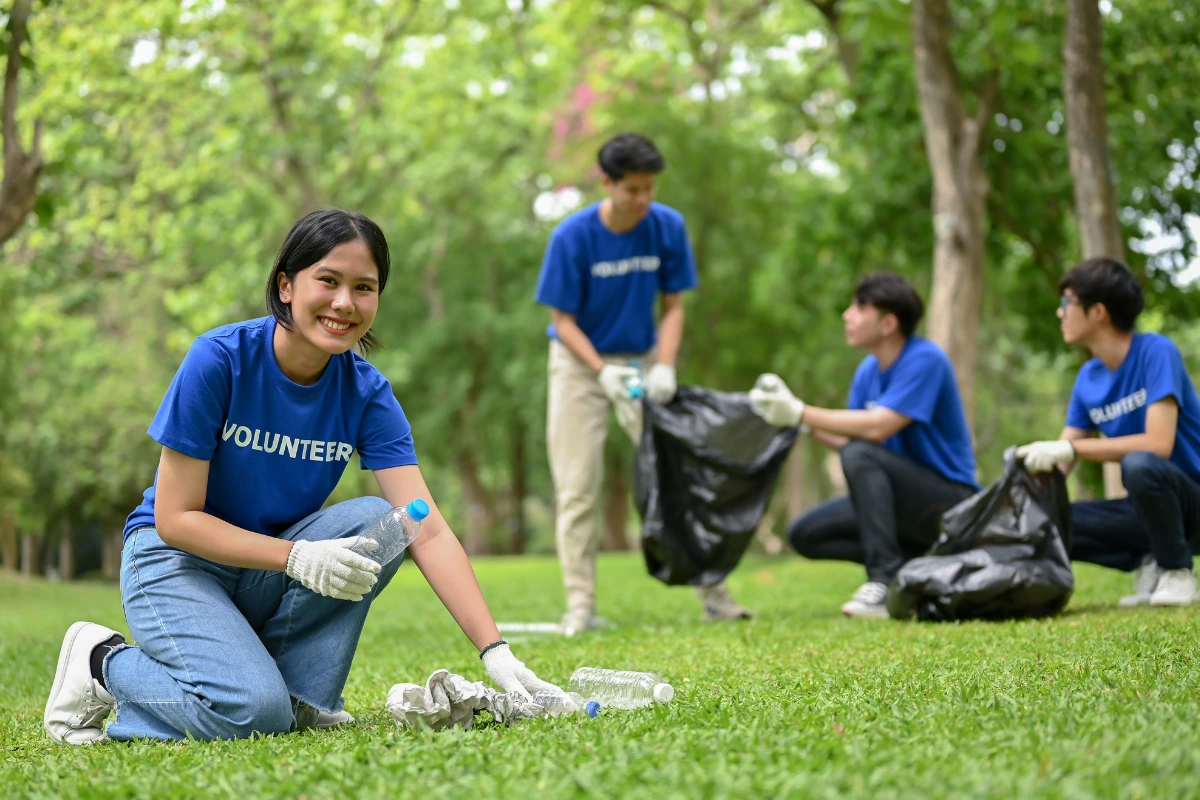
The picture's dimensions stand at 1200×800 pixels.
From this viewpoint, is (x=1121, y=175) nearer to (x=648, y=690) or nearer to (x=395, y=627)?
(x=395, y=627)

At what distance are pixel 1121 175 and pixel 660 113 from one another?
7004mm

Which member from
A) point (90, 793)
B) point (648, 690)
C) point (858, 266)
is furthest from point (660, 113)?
point (90, 793)

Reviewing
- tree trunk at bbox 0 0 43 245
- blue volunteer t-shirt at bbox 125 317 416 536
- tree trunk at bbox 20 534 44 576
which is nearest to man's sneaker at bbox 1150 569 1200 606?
blue volunteer t-shirt at bbox 125 317 416 536

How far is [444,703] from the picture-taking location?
9.30ft

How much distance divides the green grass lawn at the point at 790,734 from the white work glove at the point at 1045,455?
59 cm

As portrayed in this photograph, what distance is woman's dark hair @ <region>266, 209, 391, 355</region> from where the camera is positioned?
2.96m

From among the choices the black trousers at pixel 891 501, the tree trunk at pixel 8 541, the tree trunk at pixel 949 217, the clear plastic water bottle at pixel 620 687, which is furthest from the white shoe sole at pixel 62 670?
the tree trunk at pixel 8 541

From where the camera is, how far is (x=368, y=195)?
19.0 metres

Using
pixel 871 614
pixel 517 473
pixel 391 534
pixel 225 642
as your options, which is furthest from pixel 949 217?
pixel 517 473

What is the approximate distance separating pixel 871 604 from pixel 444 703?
2750mm

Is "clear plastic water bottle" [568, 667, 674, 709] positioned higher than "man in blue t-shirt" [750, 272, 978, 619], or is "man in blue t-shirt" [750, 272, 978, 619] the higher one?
"man in blue t-shirt" [750, 272, 978, 619]

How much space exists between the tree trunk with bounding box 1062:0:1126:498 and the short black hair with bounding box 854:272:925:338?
9.82ft

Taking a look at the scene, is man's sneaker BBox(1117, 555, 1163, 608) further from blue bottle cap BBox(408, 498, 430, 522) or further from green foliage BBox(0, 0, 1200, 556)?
green foliage BBox(0, 0, 1200, 556)

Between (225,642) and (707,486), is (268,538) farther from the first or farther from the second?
(707,486)
